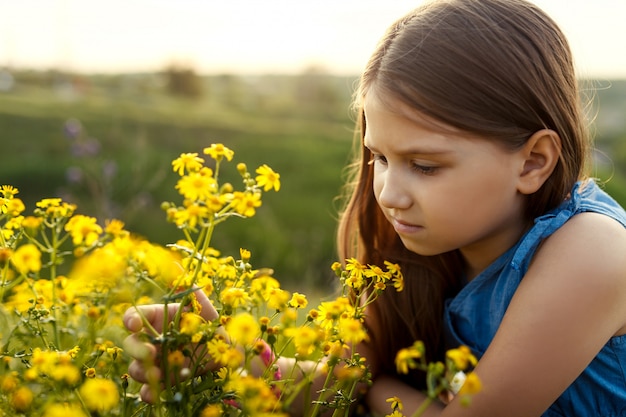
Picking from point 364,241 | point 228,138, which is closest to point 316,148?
point 228,138

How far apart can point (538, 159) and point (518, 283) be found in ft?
1.17

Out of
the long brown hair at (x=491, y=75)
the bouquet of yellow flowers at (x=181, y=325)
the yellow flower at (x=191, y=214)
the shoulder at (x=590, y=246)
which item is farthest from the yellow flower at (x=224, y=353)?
the shoulder at (x=590, y=246)

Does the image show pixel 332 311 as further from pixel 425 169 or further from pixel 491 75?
pixel 491 75

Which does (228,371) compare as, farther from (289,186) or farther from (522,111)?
(289,186)

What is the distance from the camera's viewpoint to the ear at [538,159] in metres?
1.89

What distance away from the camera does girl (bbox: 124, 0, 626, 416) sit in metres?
1.78

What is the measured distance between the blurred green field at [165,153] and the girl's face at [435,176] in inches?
114

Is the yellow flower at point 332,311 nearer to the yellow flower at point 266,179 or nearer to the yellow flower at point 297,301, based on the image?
the yellow flower at point 297,301

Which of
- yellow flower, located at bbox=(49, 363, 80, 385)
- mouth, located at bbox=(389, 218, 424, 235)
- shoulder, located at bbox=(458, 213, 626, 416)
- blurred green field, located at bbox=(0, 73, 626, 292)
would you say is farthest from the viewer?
blurred green field, located at bbox=(0, 73, 626, 292)

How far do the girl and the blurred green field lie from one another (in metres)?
2.83

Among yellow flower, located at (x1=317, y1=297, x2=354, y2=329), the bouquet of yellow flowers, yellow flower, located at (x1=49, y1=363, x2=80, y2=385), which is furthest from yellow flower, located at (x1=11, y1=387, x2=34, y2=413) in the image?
yellow flower, located at (x1=317, y1=297, x2=354, y2=329)

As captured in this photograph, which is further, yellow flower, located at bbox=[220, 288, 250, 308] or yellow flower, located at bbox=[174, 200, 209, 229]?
yellow flower, located at bbox=[220, 288, 250, 308]

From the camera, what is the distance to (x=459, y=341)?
7.73ft

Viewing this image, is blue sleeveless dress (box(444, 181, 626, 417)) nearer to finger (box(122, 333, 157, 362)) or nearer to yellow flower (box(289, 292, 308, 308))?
yellow flower (box(289, 292, 308, 308))
